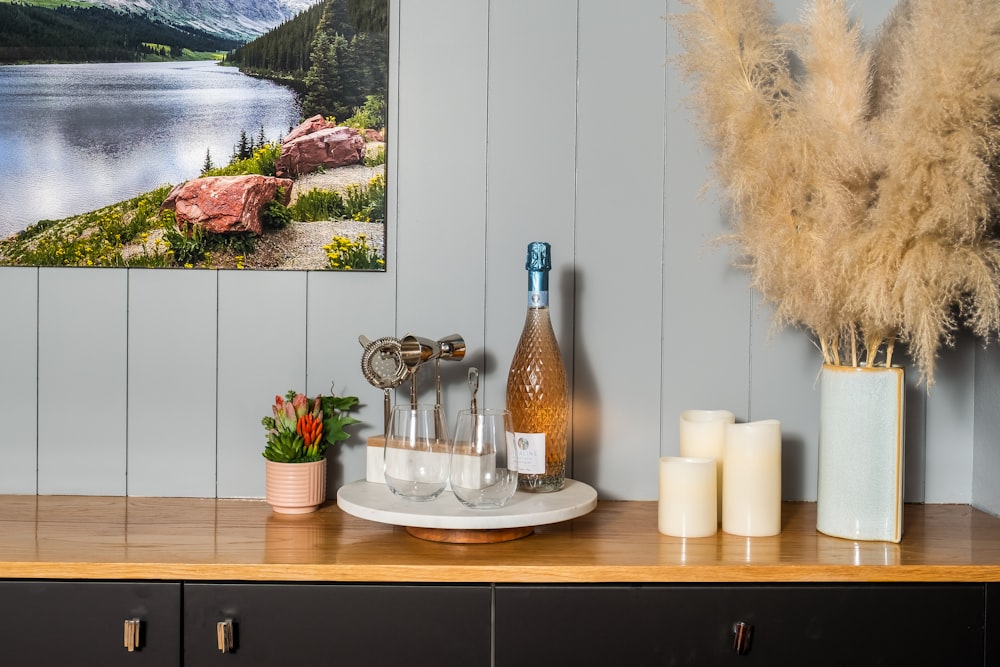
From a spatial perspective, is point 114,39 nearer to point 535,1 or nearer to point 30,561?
point 535,1

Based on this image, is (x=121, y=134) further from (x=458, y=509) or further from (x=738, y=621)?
(x=738, y=621)

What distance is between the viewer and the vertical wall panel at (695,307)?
1.61 meters

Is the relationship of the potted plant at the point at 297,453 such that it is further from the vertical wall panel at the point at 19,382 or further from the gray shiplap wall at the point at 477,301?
the vertical wall panel at the point at 19,382

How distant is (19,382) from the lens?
1.61 meters

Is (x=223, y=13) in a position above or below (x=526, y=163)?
above

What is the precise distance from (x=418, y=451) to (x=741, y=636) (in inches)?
20.6

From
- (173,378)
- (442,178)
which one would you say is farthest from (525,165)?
(173,378)

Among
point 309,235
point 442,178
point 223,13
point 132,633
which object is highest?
point 223,13

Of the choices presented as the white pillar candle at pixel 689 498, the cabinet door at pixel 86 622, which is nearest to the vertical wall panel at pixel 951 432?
the white pillar candle at pixel 689 498

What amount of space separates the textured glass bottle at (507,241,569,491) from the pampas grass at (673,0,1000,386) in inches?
13.1

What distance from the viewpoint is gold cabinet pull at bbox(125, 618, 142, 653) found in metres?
1.18

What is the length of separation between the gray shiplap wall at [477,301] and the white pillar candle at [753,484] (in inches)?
9.4

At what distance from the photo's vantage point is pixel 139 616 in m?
1.19

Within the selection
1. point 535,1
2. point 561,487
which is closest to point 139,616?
point 561,487
